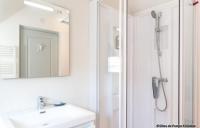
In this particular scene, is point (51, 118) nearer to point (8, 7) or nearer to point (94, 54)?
point (94, 54)

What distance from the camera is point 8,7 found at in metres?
1.42

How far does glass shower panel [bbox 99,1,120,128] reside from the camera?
1.83 metres

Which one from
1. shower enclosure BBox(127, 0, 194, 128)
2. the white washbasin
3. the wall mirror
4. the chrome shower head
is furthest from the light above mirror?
the chrome shower head

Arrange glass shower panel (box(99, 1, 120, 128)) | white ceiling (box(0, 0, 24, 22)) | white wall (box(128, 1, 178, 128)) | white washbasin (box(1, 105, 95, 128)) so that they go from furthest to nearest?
white wall (box(128, 1, 178, 128)), glass shower panel (box(99, 1, 120, 128)), white ceiling (box(0, 0, 24, 22)), white washbasin (box(1, 105, 95, 128))

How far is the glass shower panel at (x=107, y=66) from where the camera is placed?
5.99 ft

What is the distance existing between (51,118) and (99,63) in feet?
2.85

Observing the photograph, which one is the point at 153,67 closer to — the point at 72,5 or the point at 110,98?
the point at 110,98

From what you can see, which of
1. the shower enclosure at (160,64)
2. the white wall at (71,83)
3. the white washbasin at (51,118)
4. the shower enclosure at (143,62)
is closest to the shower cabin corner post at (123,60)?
the shower enclosure at (143,62)

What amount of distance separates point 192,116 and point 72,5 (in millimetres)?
1878

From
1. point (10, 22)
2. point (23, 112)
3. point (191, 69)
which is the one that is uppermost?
point (10, 22)

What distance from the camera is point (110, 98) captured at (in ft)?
6.44

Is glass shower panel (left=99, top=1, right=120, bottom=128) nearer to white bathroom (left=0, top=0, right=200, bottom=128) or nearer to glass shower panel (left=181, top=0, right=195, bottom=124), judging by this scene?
white bathroom (left=0, top=0, right=200, bottom=128)

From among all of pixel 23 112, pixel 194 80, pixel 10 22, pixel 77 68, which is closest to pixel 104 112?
pixel 77 68

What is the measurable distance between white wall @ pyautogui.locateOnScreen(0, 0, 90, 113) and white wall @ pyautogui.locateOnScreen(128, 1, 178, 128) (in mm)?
578
